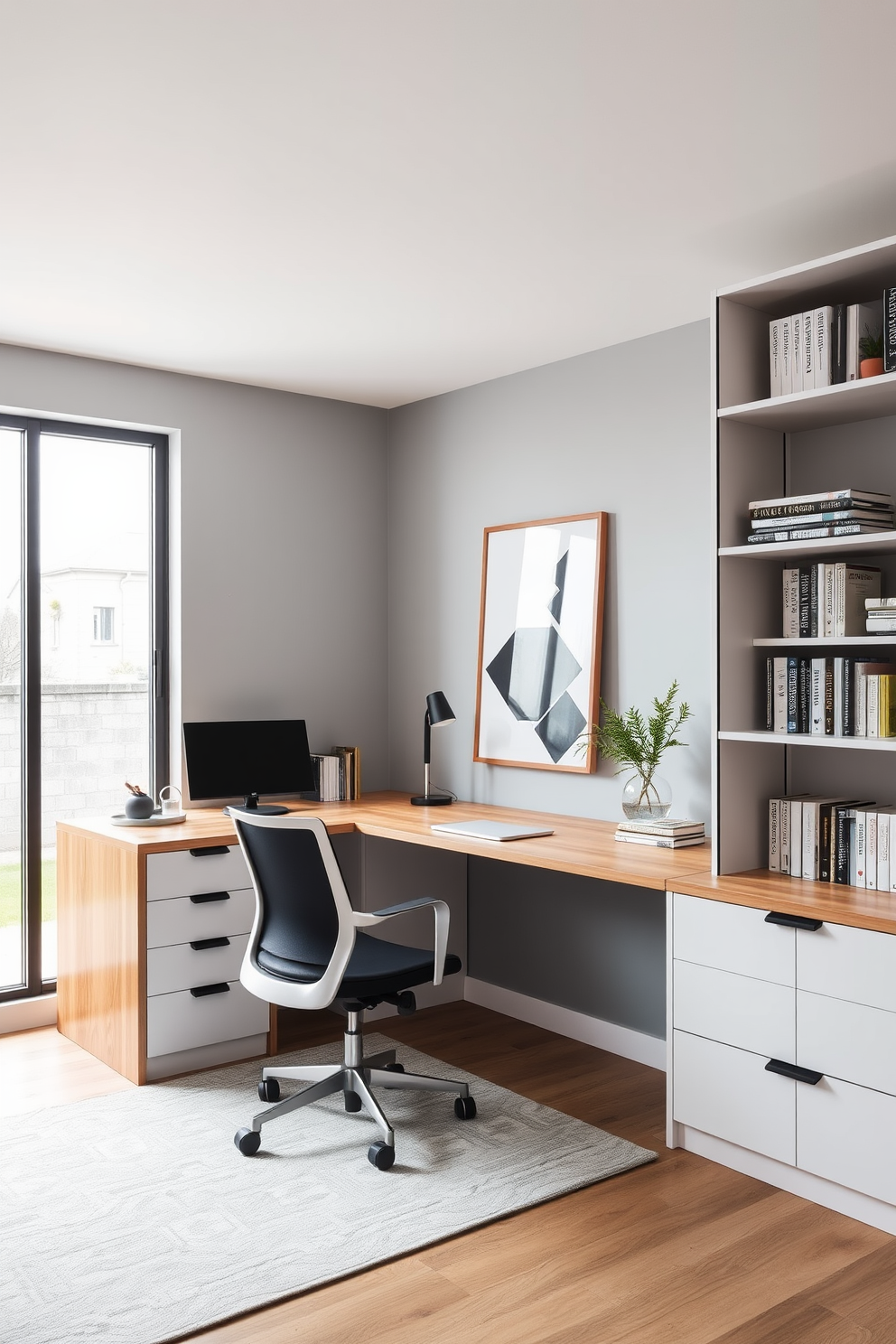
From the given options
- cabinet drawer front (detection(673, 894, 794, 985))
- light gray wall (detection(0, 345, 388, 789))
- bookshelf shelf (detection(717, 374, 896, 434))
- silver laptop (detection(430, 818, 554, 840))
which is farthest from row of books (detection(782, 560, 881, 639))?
light gray wall (detection(0, 345, 388, 789))

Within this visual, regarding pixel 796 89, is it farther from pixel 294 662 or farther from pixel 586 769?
pixel 294 662

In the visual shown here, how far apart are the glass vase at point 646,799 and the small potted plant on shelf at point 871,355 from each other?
1.40m

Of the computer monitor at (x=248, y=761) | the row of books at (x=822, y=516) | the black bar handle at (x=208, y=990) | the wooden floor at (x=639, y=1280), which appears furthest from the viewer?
the computer monitor at (x=248, y=761)

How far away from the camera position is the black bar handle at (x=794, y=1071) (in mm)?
2590

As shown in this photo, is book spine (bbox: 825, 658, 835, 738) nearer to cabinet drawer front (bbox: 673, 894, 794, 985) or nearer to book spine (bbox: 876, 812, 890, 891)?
book spine (bbox: 876, 812, 890, 891)

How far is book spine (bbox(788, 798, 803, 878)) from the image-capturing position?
296cm

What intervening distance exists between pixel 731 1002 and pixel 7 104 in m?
2.67

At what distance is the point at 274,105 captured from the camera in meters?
2.23

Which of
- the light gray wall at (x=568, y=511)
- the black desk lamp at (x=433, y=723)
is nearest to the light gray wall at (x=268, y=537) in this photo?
the light gray wall at (x=568, y=511)

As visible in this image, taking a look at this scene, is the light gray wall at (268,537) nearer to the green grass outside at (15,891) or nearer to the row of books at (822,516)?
the green grass outside at (15,891)

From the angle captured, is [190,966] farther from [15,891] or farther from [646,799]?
[646,799]

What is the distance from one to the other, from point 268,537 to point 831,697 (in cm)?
253

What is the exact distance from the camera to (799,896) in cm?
270

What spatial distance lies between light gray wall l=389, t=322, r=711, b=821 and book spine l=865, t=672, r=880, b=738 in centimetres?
77
